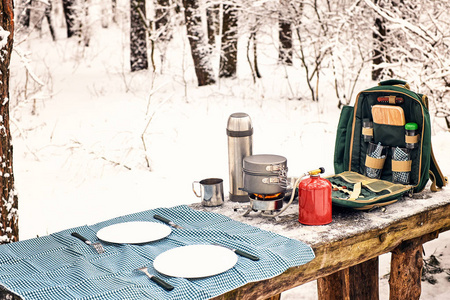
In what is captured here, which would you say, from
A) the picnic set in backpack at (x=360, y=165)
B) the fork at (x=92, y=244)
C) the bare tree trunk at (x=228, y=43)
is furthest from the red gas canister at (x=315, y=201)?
the bare tree trunk at (x=228, y=43)

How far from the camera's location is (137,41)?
31.8ft

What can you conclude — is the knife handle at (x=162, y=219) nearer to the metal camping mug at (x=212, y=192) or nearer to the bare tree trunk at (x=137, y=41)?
the metal camping mug at (x=212, y=192)

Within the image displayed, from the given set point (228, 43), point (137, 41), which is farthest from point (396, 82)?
point (137, 41)

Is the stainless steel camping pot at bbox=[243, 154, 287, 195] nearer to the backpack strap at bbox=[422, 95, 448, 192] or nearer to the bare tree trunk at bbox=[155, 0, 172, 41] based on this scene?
the backpack strap at bbox=[422, 95, 448, 192]

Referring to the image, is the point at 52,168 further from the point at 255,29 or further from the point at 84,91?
the point at 255,29

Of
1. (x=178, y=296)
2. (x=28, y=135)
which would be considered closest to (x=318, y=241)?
(x=178, y=296)

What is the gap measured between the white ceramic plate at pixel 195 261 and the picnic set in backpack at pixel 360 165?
0.43 m

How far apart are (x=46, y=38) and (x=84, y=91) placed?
818 centimetres

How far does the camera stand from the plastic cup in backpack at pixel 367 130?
2.70 metres

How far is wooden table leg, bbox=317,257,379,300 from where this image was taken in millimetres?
2613

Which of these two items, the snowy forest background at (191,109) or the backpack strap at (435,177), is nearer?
the backpack strap at (435,177)

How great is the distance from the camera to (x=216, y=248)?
1864mm

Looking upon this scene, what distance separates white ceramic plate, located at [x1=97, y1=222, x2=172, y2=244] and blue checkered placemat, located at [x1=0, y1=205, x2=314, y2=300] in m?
0.02

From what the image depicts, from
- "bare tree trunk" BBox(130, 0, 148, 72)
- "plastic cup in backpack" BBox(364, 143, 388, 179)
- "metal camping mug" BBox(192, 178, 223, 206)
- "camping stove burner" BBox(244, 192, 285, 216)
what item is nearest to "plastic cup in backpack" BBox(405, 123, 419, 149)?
"plastic cup in backpack" BBox(364, 143, 388, 179)
